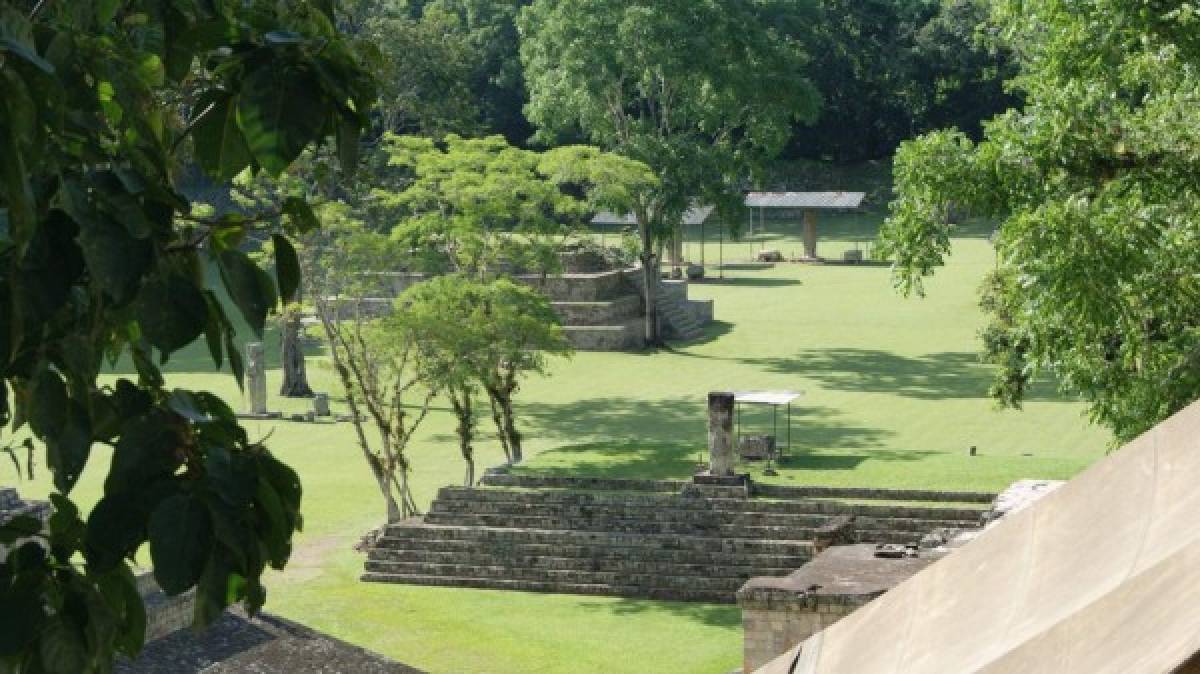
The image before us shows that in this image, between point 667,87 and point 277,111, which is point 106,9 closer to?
point 277,111

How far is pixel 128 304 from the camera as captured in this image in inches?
126

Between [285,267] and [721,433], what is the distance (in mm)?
19188

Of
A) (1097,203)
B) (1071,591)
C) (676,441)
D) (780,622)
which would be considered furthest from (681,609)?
(1071,591)

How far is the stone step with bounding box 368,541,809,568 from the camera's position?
2130 cm

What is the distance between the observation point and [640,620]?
794 inches

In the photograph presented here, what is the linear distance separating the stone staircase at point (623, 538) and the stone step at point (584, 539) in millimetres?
12

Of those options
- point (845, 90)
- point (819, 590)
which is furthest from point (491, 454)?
point (845, 90)

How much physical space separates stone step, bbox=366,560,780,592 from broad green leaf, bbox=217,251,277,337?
1780 centimetres

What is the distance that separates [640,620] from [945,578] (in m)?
17.0

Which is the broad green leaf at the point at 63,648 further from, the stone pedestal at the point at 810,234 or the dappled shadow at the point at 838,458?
the stone pedestal at the point at 810,234

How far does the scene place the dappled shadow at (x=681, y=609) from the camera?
2008 centimetres

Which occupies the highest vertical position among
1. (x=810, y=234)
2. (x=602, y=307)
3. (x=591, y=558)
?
(x=810, y=234)

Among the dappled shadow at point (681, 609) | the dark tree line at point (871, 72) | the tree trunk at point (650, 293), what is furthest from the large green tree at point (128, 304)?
the dark tree line at point (871, 72)

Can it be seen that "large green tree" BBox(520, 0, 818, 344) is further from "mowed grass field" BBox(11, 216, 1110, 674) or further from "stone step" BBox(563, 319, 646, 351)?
"mowed grass field" BBox(11, 216, 1110, 674)
